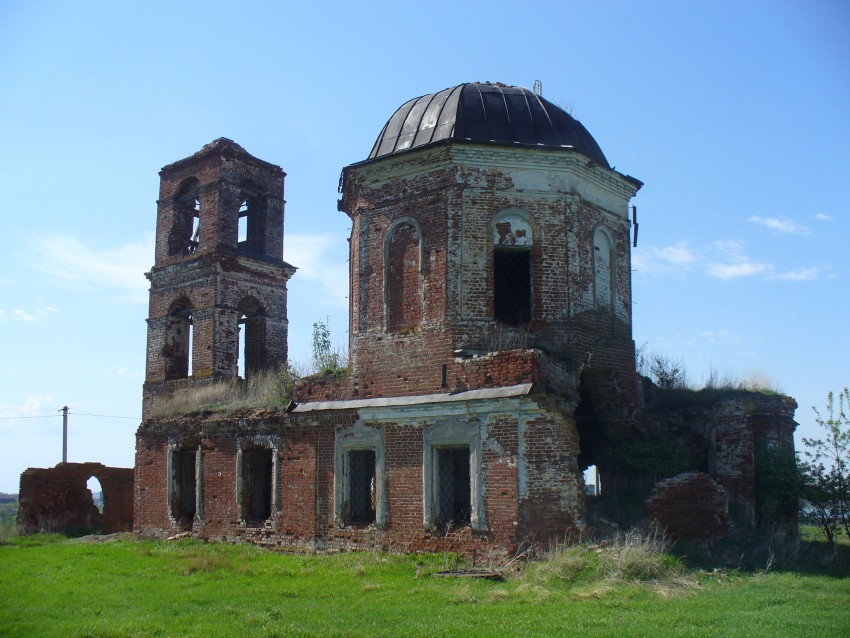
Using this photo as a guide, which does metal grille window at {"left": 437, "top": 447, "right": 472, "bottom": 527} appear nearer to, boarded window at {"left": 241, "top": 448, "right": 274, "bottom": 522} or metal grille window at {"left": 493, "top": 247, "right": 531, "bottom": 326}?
metal grille window at {"left": 493, "top": 247, "right": 531, "bottom": 326}

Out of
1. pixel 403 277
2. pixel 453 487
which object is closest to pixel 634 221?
pixel 403 277

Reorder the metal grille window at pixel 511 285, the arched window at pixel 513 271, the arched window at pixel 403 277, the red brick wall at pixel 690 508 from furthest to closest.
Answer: the metal grille window at pixel 511 285, the arched window at pixel 403 277, the arched window at pixel 513 271, the red brick wall at pixel 690 508

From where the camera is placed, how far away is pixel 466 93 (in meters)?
14.7

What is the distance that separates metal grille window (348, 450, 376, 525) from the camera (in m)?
13.9

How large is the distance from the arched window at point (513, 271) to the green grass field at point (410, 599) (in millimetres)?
4313

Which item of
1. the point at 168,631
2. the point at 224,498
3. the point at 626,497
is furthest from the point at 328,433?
the point at 168,631

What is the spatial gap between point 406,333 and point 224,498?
5.25 metres

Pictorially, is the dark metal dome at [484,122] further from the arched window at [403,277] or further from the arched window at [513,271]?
the arched window at [403,277]

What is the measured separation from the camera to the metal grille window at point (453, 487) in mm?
12641

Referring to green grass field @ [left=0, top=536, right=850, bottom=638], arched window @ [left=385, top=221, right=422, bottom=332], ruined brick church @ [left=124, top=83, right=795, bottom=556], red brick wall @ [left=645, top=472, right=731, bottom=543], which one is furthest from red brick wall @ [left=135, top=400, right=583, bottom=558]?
arched window @ [left=385, top=221, right=422, bottom=332]

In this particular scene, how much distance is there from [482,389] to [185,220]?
524 inches

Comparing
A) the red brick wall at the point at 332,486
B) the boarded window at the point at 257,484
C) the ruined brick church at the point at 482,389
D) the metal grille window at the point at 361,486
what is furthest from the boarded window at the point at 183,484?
the metal grille window at the point at 361,486

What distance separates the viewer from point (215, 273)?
21078 millimetres

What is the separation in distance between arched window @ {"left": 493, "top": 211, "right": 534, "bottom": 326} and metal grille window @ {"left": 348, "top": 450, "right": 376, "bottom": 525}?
323 centimetres
